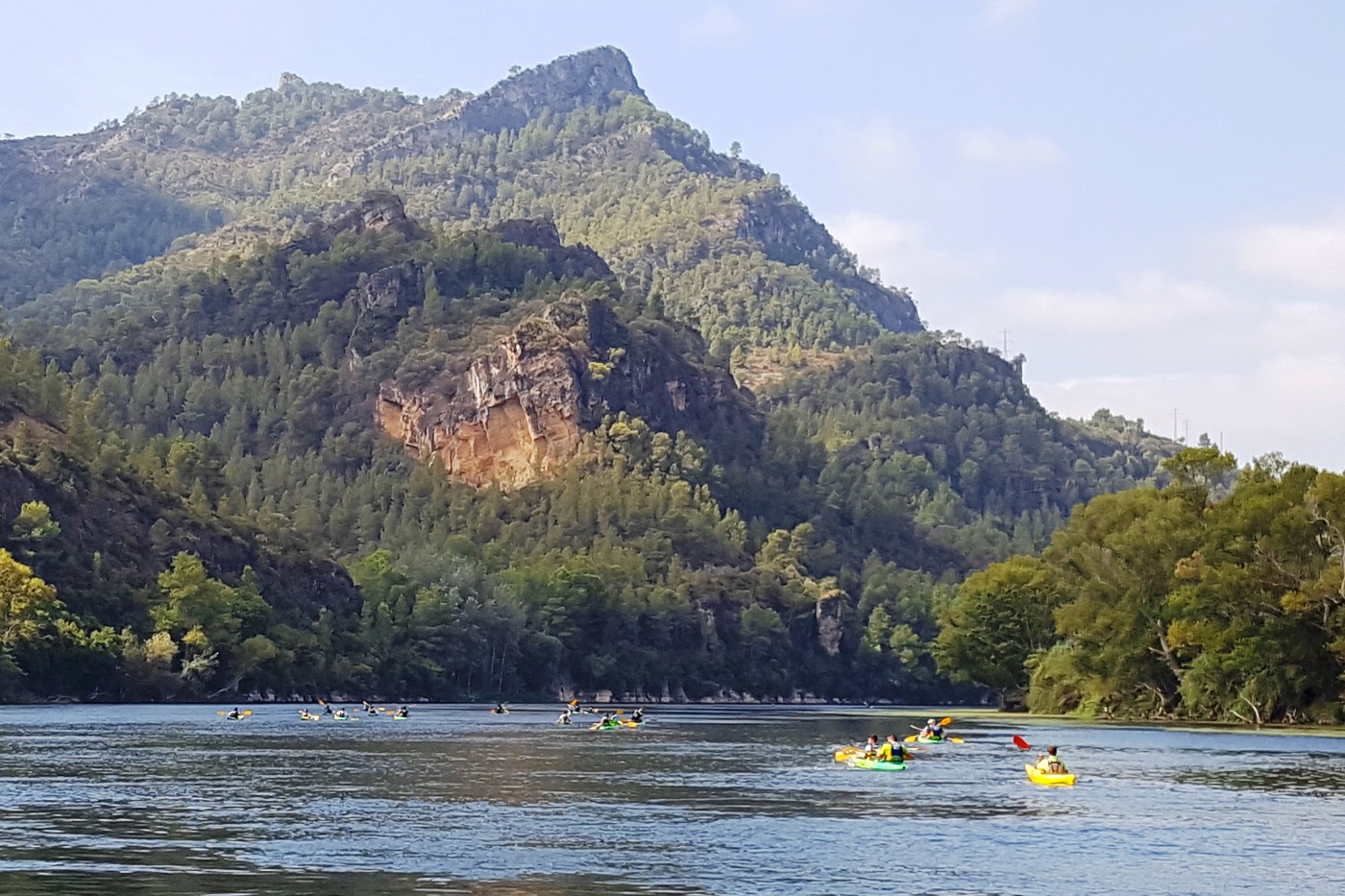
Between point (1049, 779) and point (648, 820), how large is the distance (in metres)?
27.6

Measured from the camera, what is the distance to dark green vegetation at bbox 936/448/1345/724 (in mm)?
152625

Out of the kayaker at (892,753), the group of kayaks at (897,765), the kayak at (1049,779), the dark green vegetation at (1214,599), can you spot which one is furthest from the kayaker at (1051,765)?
the dark green vegetation at (1214,599)

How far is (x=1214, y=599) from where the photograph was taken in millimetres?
160125

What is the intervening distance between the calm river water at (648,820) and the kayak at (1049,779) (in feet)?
2.94

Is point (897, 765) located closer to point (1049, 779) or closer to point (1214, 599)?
point (1049, 779)

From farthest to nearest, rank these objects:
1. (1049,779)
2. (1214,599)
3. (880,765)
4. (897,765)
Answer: (1214,599) < (897,765) < (880,765) < (1049,779)

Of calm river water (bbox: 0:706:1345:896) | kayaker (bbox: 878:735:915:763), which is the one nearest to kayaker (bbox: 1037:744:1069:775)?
calm river water (bbox: 0:706:1345:896)

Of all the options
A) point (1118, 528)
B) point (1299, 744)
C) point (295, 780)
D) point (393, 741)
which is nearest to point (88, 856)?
point (295, 780)

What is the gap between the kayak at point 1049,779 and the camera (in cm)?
9894

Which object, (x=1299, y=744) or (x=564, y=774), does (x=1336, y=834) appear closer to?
(x=564, y=774)

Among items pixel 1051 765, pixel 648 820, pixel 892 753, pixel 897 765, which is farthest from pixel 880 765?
Answer: pixel 648 820

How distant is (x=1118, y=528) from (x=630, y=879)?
129m

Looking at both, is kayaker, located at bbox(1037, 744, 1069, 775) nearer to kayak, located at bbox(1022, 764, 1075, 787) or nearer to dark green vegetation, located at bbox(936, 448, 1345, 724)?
kayak, located at bbox(1022, 764, 1075, 787)

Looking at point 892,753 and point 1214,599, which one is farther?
point 1214,599
